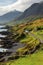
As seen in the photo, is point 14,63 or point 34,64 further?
point 14,63

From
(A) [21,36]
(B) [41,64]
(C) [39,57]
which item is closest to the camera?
(B) [41,64]

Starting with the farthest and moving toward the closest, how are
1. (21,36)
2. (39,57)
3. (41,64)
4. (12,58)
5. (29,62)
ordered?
1. (21,36)
2. (12,58)
3. (39,57)
4. (29,62)
5. (41,64)

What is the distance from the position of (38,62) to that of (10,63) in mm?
6152

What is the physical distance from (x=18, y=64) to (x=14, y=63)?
1.80 metres

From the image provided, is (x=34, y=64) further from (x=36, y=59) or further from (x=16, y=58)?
(x=16, y=58)

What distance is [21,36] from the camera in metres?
130

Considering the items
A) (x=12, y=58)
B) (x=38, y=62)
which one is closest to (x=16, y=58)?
(x=12, y=58)

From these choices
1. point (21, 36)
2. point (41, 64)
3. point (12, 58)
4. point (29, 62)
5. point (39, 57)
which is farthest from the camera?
point (21, 36)

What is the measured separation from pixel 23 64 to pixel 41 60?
12.9 ft

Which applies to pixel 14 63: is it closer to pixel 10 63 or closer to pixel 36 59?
pixel 10 63

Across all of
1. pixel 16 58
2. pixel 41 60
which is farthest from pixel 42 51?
pixel 41 60

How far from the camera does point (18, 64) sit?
47875mm

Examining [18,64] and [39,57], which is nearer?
[18,64]

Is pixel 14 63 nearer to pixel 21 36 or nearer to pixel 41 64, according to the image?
pixel 41 64
